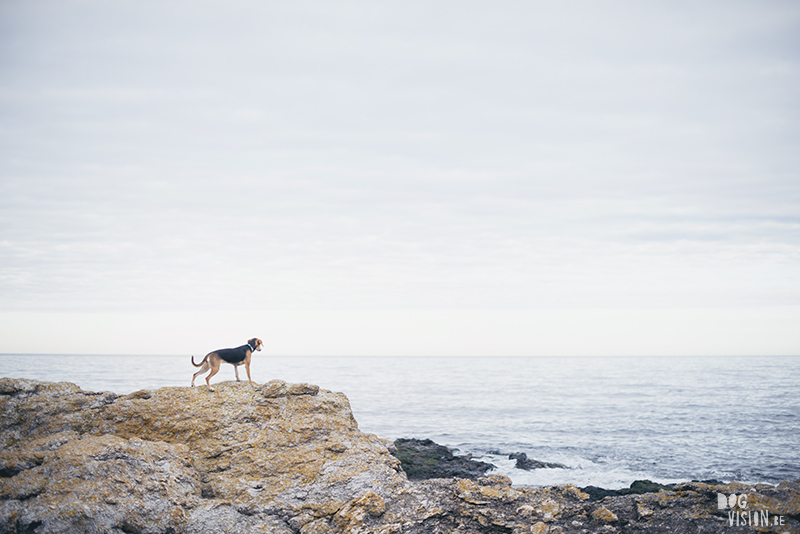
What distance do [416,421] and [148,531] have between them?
3527cm

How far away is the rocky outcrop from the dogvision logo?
64 mm

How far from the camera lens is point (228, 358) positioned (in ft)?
26.3

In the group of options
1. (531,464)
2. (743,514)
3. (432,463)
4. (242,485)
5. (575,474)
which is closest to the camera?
(743,514)

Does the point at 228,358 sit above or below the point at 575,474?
above

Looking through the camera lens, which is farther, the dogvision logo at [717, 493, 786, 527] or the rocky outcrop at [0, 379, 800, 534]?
the rocky outcrop at [0, 379, 800, 534]

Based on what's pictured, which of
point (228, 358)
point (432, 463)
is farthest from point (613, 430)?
point (228, 358)

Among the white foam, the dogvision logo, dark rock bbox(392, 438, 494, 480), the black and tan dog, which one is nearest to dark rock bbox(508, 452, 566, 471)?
the white foam

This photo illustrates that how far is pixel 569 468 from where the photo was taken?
23.3 metres

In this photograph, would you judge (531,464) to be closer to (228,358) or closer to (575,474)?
(575,474)

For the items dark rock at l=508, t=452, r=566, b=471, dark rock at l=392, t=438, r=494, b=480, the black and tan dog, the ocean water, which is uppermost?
the black and tan dog

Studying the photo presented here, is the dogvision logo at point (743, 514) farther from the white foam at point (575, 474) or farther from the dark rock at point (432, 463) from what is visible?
the white foam at point (575, 474)

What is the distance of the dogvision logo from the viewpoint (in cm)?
477

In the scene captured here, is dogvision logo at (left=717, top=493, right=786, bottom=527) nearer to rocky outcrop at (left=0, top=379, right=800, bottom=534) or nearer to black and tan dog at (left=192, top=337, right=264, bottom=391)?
rocky outcrop at (left=0, top=379, right=800, bottom=534)

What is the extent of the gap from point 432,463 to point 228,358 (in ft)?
49.1
